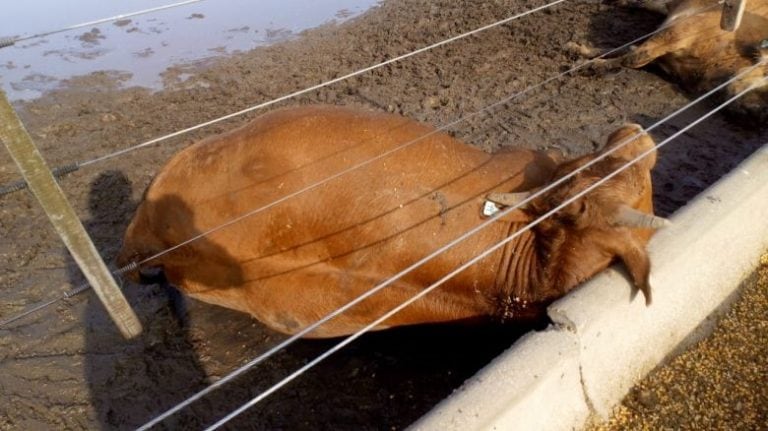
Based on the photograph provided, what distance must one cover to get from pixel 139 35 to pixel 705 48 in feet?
38.1

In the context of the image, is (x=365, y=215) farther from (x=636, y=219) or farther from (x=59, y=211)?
(x=59, y=211)

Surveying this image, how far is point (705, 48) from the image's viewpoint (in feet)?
22.9

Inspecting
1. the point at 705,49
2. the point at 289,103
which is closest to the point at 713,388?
the point at 705,49

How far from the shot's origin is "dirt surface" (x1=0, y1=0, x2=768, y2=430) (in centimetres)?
374

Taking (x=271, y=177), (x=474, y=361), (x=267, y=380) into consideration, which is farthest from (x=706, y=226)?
(x=267, y=380)

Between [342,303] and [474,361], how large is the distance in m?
1.00

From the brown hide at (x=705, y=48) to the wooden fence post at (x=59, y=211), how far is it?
6.60 meters

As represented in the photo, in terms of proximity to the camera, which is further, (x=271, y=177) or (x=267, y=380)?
(x=267, y=380)

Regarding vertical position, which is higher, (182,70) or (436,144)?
(436,144)

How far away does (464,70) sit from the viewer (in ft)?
25.5

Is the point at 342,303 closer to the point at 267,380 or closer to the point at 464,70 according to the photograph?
the point at 267,380

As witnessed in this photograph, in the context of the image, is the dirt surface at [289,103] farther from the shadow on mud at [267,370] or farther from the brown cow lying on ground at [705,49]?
the brown cow lying on ground at [705,49]

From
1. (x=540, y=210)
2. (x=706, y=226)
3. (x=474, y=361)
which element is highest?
(x=540, y=210)

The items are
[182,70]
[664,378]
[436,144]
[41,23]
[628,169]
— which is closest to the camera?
[628,169]
